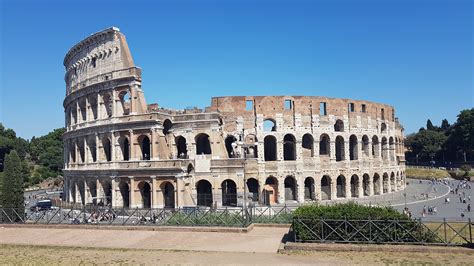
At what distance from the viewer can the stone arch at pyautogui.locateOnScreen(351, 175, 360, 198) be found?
47.2 m

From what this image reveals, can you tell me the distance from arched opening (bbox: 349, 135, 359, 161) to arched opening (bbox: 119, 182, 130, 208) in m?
27.6

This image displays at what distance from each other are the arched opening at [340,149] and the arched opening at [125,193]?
25342mm

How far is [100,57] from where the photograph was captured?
42.8 metres

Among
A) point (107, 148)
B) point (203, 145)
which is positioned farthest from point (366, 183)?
point (107, 148)

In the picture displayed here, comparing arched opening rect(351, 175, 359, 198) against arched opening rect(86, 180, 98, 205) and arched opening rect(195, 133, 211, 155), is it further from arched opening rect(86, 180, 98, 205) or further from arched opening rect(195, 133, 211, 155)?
arched opening rect(86, 180, 98, 205)

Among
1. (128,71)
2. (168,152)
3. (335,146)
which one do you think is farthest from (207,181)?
(335,146)

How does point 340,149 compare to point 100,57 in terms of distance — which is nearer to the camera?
point 100,57

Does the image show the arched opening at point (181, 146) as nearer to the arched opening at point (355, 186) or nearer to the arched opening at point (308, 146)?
the arched opening at point (308, 146)

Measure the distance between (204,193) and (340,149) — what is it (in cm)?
1889

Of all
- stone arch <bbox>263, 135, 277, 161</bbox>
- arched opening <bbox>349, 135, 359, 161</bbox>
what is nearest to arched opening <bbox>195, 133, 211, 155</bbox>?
stone arch <bbox>263, 135, 277, 161</bbox>

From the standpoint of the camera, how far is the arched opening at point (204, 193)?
130ft

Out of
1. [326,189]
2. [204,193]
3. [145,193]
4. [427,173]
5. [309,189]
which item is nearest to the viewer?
[145,193]

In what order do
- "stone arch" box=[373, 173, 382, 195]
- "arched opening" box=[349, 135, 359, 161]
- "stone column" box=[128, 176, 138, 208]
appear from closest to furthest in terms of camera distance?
"stone column" box=[128, 176, 138, 208] < "arched opening" box=[349, 135, 359, 161] < "stone arch" box=[373, 173, 382, 195]

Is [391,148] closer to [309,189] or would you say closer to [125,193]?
[309,189]
